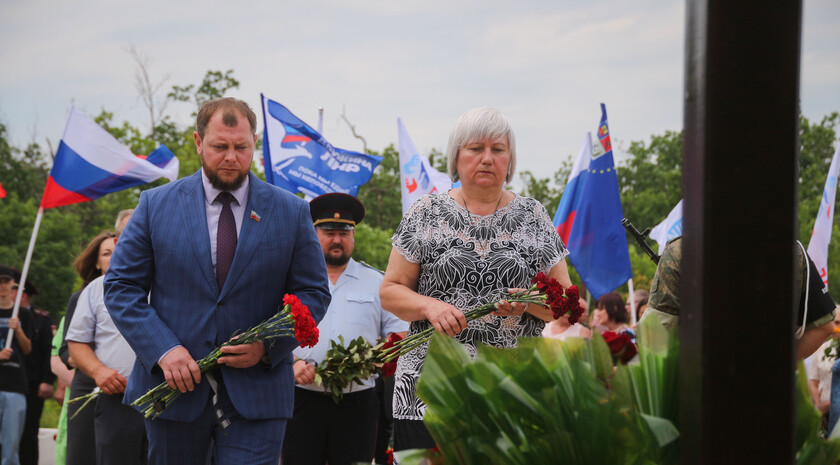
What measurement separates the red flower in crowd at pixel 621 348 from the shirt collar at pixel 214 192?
8.67ft

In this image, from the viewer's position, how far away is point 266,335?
3.74 meters

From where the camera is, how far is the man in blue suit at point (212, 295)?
3738 mm

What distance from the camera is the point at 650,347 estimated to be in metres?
1.52

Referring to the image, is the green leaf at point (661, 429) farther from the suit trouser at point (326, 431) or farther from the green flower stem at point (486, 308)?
the suit trouser at point (326, 431)

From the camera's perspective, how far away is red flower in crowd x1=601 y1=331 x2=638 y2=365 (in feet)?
5.21

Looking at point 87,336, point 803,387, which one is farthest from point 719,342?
point 87,336

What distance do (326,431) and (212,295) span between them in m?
2.33

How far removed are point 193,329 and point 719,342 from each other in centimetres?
285

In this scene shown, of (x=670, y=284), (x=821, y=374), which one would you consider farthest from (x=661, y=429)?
(x=821, y=374)

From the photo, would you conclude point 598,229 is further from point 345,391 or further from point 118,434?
point 118,434

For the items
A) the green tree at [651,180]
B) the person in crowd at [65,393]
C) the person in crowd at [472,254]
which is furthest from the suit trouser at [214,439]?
the green tree at [651,180]

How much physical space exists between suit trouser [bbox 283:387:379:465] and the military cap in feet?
4.58

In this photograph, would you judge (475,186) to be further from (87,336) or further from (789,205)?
(87,336)

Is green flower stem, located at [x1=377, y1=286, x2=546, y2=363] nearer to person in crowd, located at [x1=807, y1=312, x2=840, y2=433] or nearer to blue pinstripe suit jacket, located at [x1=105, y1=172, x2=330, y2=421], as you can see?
blue pinstripe suit jacket, located at [x1=105, y1=172, x2=330, y2=421]
